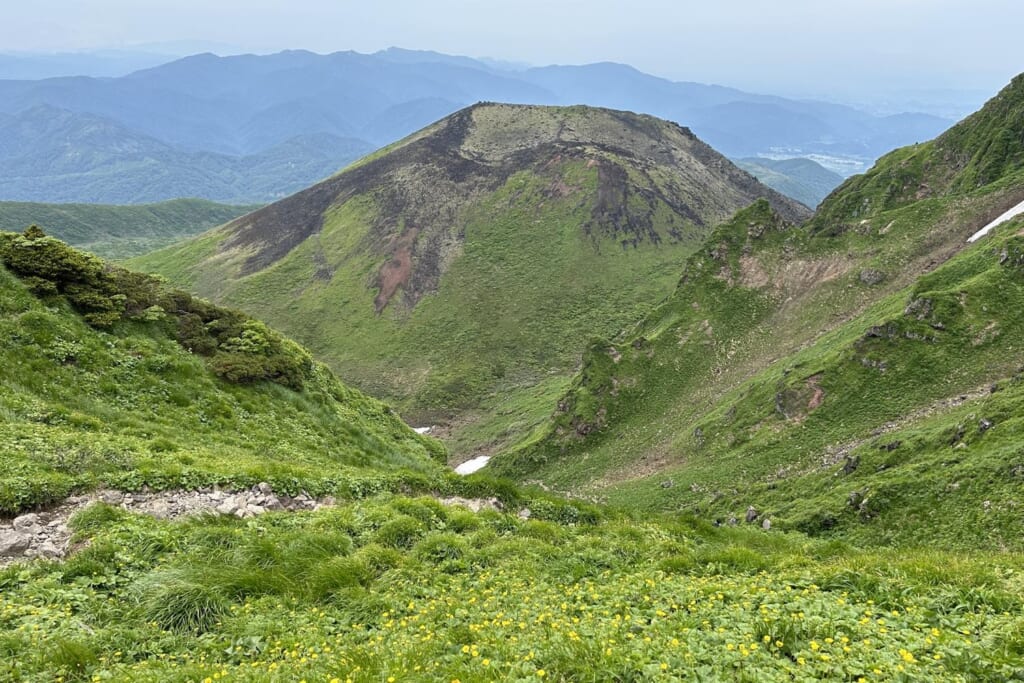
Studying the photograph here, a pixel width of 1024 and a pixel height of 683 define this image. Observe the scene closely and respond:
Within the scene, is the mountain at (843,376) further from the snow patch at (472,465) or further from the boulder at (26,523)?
the boulder at (26,523)

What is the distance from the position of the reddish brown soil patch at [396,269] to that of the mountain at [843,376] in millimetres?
61943

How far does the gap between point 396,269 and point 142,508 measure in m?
105

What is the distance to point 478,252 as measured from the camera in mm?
115500

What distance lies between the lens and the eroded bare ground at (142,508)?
1127 centimetres

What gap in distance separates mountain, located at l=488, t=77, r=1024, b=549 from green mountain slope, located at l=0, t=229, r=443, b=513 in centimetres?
2079

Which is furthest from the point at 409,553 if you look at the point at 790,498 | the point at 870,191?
the point at 870,191

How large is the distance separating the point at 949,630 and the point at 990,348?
33.0 metres

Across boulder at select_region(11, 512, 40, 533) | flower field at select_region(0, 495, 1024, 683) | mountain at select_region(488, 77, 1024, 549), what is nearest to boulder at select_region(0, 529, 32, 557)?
boulder at select_region(11, 512, 40, 533)

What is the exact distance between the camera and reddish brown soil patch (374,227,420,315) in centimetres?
11075

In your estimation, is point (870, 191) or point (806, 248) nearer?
point (806, 248)

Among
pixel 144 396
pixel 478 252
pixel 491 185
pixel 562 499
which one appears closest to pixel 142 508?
pixel 144 396

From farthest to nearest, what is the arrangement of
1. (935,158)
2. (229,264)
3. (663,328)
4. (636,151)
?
(636,151) → (229,264) → (935,158) → (663,328)

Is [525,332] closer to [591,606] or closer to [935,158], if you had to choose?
[935,158]

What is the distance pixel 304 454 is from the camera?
2075 centimetres
